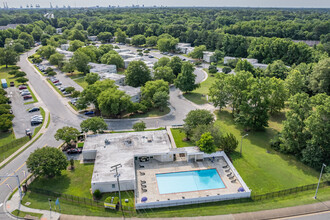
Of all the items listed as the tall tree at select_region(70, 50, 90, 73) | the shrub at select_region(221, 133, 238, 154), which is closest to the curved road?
the tall tree at select_region(70, 50, 90, 73)

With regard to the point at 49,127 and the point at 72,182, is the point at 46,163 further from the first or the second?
the point at 49,127

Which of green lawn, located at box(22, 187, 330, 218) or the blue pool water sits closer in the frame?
green lawn, located at box(22, 187, 330, 218)

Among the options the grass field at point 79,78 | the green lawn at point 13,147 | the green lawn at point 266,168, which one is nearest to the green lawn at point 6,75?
the grass field at point 79,78

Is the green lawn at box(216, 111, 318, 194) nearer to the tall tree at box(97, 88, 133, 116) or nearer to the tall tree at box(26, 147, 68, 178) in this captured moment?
the tall tree at box(97, 88, 133, 116)

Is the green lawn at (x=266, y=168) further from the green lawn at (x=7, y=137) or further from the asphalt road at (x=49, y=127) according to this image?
the green lawn at (x=7, y=137)

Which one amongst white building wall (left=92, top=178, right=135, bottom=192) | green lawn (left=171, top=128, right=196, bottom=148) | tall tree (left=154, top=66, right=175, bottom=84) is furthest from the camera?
tall tree (left=154, top=66, right=175, bottom=84)
